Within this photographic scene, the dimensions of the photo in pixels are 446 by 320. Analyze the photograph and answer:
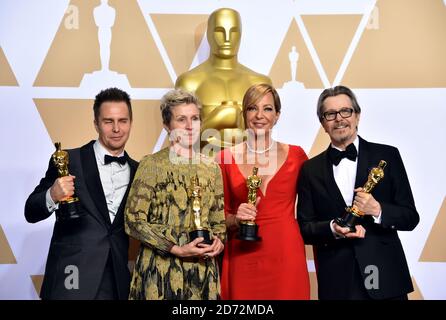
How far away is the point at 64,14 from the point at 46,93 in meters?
0.57

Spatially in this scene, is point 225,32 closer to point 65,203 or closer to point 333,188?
point 333,188

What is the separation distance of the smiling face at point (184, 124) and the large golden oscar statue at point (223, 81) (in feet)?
3.20

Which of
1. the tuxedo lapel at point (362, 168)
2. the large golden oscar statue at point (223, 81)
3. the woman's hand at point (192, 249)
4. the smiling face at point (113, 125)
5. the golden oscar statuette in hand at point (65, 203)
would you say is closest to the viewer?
the woman's hand at point (192, 249)

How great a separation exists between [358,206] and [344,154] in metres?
0.31

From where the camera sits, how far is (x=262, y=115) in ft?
9.91

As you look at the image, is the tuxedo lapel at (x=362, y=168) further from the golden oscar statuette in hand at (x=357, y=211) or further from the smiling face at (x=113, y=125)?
the smiling face at (x=113, y=125)

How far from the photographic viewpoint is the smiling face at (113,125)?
302cm

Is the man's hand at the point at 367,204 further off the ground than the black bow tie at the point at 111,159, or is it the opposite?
the black bow tie at the point at 111,159

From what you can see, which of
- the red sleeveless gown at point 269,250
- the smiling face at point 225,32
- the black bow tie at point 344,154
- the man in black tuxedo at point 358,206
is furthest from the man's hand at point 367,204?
the smiling face at point 225,32

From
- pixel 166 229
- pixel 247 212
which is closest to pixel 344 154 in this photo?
pixel 247 212

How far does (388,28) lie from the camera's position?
15.3 ft

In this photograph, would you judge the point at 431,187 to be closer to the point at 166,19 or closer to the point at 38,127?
the point at 166,19

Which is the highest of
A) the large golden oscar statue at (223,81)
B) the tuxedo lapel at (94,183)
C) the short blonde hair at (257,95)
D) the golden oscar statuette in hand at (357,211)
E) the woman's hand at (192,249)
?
the large golden oscar statue at (223,81)

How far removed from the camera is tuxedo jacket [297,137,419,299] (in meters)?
2.81
